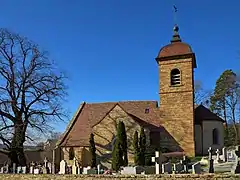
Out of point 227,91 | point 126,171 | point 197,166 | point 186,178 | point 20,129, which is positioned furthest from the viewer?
point 227,91

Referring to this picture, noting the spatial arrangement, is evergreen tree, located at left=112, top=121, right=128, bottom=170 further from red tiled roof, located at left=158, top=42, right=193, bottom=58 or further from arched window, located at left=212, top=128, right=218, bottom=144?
arched window, located at left=212, top=128, right=218, bottom=144

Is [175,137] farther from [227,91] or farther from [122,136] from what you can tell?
[227,91]

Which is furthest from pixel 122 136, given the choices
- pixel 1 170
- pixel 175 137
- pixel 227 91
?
pixel 227 91

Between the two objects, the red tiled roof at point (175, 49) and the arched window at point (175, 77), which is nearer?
the red tiled roof at point (175, 49)

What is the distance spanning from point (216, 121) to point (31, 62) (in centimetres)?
1847

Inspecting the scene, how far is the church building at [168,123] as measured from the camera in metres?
31.6

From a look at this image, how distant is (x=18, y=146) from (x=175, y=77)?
16.2 meters

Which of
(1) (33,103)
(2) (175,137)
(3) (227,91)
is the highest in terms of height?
(3) (227,91)

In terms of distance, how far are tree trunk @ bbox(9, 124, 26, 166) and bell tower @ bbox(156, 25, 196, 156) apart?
1347cm

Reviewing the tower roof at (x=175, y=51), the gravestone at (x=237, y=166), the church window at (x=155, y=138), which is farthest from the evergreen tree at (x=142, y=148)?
the gravestone at (x=237, y=166)

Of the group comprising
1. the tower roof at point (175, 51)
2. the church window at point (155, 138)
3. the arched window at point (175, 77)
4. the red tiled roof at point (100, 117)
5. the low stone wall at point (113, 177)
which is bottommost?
the low stone wall at point (113, 177)

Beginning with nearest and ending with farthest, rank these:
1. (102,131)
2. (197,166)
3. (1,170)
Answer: (197,166) → (1,170) → (102,131)

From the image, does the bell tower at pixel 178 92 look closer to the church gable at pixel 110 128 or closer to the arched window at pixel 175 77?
the arched window at pixel 175 77

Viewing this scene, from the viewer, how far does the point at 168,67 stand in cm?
3353
